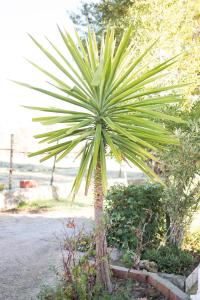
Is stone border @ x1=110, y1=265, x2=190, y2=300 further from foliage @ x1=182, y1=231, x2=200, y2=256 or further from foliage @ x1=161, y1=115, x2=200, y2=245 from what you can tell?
foliage @ x1=182, y1=231, x2=200, y2=256

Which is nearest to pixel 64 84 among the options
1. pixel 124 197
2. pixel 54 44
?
pixel 54 44

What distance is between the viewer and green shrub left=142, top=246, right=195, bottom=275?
195 inches

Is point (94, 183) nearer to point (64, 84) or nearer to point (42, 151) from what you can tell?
point (42, 151)

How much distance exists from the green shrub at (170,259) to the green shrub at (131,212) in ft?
1.47

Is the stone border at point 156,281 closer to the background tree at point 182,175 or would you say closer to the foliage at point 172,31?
the background tree at point 182,175

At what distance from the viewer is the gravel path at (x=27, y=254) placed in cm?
439

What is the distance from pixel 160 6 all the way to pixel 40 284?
724cm

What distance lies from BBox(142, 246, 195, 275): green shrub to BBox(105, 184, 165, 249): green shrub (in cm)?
45

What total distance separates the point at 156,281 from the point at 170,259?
0.99 meters

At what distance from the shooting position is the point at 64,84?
351cm

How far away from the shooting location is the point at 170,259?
16.5 feet

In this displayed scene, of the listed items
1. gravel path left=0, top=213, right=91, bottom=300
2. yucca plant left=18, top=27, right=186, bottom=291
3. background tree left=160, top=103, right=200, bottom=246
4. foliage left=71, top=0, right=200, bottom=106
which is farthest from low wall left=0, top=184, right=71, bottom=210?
yucca plant left=18, top=27, right=186, bottom=291

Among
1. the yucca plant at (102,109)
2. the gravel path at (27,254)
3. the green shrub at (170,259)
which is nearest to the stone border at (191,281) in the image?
the green shrub at (170,259)

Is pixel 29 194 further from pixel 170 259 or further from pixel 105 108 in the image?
pixel 105 108
